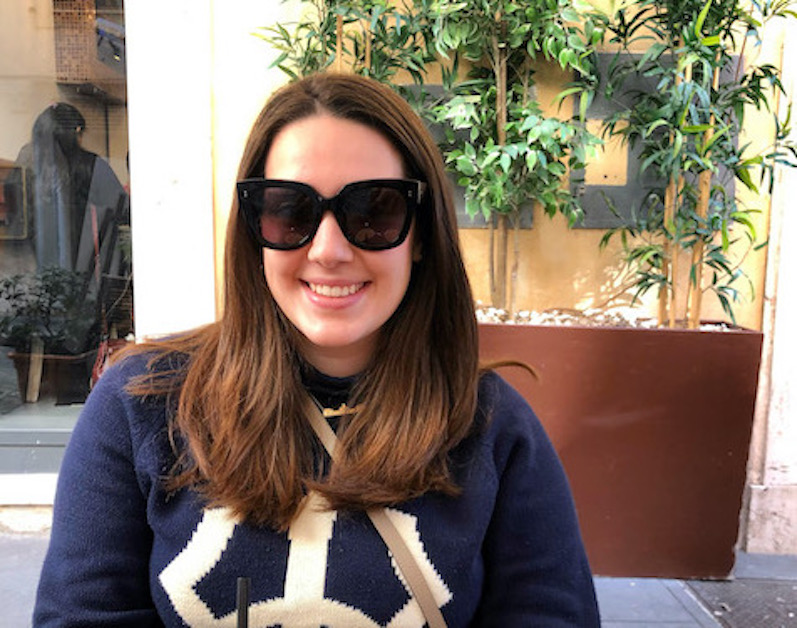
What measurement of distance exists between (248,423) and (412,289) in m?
0.44

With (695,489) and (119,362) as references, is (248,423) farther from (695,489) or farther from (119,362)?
(695,489)

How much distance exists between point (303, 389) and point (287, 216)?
353mm

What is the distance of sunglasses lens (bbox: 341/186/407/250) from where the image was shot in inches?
49.1

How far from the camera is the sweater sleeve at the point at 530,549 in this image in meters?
1.35

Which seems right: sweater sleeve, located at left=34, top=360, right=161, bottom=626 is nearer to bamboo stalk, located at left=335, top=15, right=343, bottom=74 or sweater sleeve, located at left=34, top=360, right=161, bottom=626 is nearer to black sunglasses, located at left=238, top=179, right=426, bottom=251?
black sunglasses, located at left=238, top=179, right=426, bottom=251

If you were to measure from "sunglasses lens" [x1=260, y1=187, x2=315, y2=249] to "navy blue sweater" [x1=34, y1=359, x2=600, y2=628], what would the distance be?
1.31ft

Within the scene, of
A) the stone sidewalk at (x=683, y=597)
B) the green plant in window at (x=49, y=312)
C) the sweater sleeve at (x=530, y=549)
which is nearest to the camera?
the sweater sleeve at (x=530, y=549)

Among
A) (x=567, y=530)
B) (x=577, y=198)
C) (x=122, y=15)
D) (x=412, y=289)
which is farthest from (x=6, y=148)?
(x=567, y=530)

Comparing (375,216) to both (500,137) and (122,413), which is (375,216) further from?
(500,137)

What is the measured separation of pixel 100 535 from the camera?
125cm

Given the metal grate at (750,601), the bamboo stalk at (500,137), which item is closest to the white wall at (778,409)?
the metal grate at (750,601)

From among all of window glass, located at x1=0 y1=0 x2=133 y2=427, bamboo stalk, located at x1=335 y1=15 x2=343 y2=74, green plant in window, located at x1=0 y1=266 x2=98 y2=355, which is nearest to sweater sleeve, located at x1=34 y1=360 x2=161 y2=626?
bamboo stalk, located at x1=335 y1=15 x2=343 y2=74

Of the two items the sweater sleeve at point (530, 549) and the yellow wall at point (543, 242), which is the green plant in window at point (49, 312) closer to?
the yellow wall at point (543, 242)

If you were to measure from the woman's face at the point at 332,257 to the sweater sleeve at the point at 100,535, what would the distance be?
0.38m
